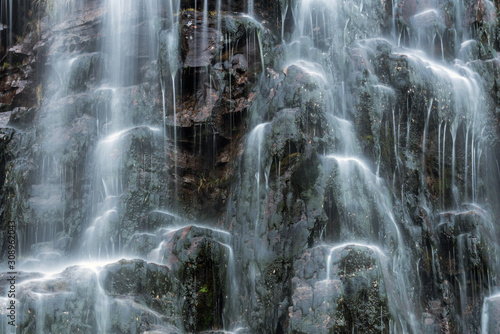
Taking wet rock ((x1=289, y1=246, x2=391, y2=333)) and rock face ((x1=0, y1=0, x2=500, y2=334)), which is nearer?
wet rock ((x1=289, y1=246, x2=391, y2=333))

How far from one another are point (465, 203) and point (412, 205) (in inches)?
70.0

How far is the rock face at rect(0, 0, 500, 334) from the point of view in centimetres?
910

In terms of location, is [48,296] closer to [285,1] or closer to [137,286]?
[137,286]

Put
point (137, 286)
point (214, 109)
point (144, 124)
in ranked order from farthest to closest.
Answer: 1. point (144, 124)
2. point (214, 109)
3. point (137, 286)

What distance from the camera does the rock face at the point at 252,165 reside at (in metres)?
9.10

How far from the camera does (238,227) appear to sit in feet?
34.2

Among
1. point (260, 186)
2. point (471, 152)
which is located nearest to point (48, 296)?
point (260, 186)

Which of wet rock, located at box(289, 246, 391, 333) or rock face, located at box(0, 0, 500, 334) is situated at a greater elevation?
rock face, located at box(0, 0, 500, 334)

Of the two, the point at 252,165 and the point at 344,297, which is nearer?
the point at 344,297

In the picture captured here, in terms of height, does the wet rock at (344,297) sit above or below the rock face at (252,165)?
below

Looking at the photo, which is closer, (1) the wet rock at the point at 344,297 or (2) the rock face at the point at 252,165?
(1) the wet rock at the point at 344,297

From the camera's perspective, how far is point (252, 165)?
10484 mm

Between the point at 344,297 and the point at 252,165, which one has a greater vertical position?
the point at 252,165

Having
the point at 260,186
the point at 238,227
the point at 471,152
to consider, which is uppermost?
the point at 471,152
